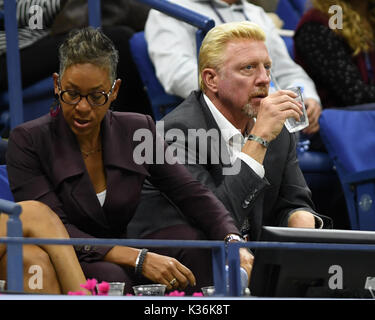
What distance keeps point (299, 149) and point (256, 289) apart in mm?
1692

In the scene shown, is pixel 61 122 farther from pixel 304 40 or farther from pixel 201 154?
pixel 304 40

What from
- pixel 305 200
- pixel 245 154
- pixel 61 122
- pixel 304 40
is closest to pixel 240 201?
pixel 245 154

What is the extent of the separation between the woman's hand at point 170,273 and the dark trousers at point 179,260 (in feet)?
0.11

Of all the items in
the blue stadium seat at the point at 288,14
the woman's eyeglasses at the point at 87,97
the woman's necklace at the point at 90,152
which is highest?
the blue stadium seat at the point at 288,14

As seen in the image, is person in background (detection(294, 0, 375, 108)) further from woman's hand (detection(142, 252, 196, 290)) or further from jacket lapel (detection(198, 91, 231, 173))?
woman's hand (detection(142, 252, 196, 290))

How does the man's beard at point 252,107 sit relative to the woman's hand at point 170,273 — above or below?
above

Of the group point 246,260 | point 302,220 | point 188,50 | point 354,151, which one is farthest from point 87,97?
point 354,151

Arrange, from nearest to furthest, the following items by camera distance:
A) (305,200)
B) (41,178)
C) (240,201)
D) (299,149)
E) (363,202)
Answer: (41,178) → (240,201) → (305,200) → (363,202) → (299,149)

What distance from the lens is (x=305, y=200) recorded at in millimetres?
2557

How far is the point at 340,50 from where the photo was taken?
11.4ft

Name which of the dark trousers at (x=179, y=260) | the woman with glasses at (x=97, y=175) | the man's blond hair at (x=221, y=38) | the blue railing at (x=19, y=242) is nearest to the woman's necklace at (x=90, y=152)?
the woman with glasses at (x=97, y=175)

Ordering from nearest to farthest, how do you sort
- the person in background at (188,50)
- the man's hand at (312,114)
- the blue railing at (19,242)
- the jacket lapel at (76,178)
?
the blue railing at (19,242) → the jacket lapel at (76,178) → the person in background at (188,50) → the man's hand at (312,114)

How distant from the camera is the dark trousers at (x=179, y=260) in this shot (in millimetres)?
2047

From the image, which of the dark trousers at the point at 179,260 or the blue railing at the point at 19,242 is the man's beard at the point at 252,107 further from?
the blue railing at the point at 19,242
